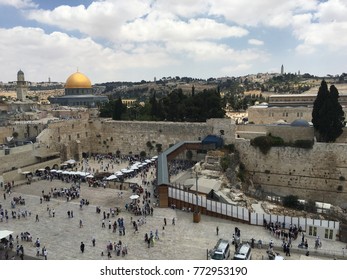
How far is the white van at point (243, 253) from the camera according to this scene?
1384 cm

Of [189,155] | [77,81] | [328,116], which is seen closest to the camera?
[328,116]

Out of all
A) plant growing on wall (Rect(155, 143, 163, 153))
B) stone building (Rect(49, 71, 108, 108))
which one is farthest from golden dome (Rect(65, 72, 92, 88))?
plant growing on wall (Rect(155, 143, 163, 153))

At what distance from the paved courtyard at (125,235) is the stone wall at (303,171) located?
11.4 metres

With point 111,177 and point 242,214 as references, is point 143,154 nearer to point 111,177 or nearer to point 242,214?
point 111,177

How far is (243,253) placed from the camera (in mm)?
14164

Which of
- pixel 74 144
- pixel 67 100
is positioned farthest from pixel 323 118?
pixel 67 100

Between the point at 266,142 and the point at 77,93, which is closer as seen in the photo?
the point at 266,142

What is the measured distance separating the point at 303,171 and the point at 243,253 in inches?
646

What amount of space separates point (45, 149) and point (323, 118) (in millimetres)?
23489

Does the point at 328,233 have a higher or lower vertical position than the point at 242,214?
lower

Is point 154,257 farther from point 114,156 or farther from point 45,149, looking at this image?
point 114,156

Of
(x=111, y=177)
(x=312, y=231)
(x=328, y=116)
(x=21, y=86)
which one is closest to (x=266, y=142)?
(x=328, y=116)

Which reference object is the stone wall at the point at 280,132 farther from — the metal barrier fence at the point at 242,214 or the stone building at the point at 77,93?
the stone building at the point at 77,93

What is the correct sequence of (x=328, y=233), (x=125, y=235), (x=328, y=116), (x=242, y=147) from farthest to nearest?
(x=242, y=147) < (x=328, y=116) < (x=328, y=233) < (x=125, y=235)
